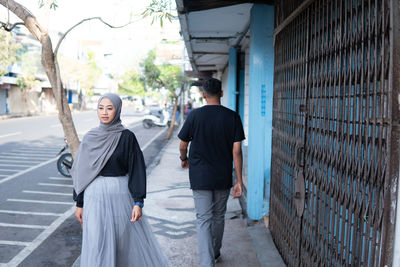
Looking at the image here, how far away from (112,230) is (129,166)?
0.51 metres

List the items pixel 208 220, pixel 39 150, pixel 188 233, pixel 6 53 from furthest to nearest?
1. pixel 6 53
2. pixel 39 150
3. pixel 188 233
4. pixel 208 220

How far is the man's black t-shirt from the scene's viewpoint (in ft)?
12.8

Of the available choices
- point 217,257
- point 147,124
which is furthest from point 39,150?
point 147,124

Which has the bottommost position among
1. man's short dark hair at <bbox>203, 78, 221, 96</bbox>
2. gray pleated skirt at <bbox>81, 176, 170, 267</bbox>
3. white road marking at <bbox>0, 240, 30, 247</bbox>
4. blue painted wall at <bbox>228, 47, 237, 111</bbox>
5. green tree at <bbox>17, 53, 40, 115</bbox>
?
white road marking at <bbox>0, 240, 30, 247</bbox>

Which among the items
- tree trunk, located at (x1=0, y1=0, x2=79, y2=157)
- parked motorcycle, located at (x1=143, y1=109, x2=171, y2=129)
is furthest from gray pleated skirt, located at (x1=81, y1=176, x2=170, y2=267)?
parked motorcycle, located at (x1=143, y1=109, x2=171, y2=129)

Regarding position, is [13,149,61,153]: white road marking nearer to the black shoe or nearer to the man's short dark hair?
the black shoe

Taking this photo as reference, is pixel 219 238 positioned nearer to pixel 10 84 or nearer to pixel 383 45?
pixel 383 45

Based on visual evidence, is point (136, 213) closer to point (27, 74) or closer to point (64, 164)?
point (64, 164)

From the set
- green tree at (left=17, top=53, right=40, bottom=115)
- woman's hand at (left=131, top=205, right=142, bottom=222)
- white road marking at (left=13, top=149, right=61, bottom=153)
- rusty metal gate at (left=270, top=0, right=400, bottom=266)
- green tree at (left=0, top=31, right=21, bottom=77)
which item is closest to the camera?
rusty metal gate at (left=270, top=0, right=400, bottom=266)

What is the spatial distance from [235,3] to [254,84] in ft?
3.46

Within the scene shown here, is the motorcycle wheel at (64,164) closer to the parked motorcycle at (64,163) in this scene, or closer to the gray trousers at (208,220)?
the parked motorcycle at (64,163)

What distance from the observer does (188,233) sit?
5.57m

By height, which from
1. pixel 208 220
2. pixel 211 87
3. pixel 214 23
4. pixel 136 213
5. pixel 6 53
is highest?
pixel 6 53

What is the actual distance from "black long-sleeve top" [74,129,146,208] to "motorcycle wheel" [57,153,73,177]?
6306 millimetres
